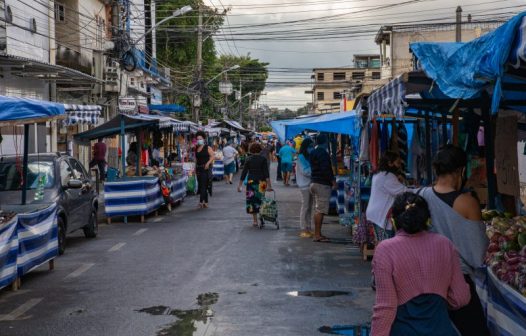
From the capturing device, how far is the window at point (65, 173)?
12.5 metres

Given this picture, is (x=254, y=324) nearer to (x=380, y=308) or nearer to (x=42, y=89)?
(x=380, y=308)

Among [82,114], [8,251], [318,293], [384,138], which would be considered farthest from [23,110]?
[82,114]

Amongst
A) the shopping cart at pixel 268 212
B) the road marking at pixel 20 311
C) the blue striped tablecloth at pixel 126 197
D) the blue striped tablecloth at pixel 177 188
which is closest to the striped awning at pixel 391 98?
the road marking at pixel 20 311

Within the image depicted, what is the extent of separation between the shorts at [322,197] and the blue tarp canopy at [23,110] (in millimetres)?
5019

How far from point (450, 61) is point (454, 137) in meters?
3.16

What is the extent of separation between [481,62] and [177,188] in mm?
16338

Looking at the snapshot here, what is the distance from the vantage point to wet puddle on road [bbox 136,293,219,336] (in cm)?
708

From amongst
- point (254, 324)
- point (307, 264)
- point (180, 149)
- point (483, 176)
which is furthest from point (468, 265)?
point (180, 149)

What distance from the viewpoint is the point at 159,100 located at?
49719 millimetres

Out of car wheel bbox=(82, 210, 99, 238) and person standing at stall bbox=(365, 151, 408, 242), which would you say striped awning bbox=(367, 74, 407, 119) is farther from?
car wheel bbox=(82, 210, 99, 238)

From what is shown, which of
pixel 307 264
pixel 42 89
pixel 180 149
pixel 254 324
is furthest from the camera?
pixel 180 149

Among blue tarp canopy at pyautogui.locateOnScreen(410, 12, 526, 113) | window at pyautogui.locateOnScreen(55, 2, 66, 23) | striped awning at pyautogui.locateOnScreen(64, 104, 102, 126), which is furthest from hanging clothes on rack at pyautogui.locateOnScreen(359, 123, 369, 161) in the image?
window at pyautogui.locateOnScreen(55, 2, 66, 23)

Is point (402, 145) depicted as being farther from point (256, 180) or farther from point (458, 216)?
point (458, 216)

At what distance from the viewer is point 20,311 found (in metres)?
8.00
